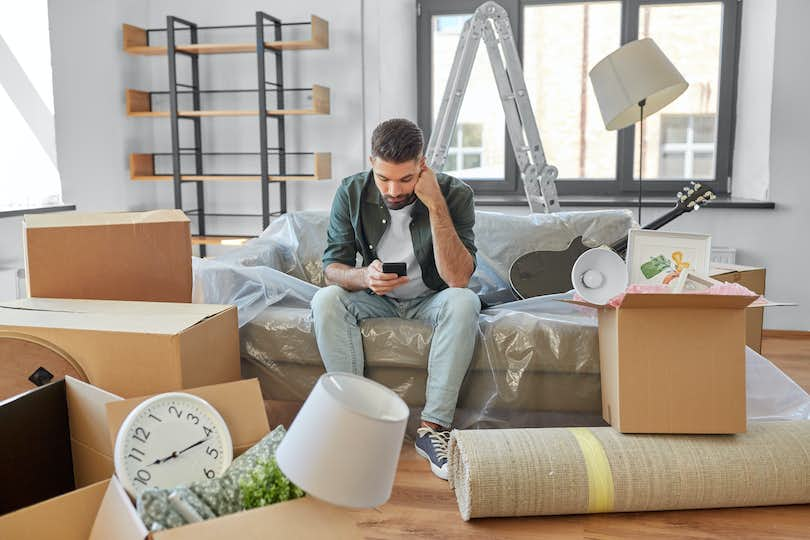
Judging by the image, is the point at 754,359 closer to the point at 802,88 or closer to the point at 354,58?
the point at 802,88

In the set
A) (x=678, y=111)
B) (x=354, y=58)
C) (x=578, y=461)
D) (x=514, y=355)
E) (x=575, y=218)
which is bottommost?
(x=578, y=461)

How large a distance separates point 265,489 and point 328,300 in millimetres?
1071

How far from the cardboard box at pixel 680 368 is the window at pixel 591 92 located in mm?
2077

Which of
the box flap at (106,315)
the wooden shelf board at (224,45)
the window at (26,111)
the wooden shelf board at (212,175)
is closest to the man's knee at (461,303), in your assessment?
the box flap at (106,315)

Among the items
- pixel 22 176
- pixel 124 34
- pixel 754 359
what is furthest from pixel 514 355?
pixel 124 34

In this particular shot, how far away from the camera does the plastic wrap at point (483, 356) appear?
2145 mm

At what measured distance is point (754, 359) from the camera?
2.25 metres

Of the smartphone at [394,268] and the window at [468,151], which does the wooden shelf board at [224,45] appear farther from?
the smartphone at [394,268]

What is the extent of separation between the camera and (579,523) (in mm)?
1734

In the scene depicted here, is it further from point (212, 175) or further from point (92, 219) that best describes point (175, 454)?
point (212, 175)

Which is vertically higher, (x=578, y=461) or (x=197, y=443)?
(x=197, y=443)

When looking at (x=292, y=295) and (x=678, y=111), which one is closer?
(x=292, y=295)

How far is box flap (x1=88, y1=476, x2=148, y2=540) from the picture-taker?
104 centimetres

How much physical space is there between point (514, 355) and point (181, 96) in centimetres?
293
